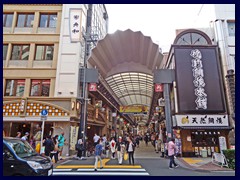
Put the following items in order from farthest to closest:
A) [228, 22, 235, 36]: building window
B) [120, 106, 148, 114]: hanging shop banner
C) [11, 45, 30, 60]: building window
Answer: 1. [120, 106, 148, 114]: hanging shop banner
2. [228, 22, 235, 36]: building window
3. [11, 45, 30, 60]: building window

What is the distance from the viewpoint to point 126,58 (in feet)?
79.3

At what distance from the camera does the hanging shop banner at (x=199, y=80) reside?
15758 millimetres

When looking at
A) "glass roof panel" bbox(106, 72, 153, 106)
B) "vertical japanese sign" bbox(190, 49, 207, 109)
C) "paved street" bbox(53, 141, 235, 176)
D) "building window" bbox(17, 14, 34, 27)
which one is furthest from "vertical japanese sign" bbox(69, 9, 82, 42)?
"paved street" bbox(53, 141, 235, 176)

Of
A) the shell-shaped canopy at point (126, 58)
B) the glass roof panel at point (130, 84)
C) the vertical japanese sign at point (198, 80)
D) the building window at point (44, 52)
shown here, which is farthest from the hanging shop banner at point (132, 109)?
the building window at point (44, 52)

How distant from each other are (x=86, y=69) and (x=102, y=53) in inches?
174

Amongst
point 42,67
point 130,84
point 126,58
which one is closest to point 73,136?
point 42,67

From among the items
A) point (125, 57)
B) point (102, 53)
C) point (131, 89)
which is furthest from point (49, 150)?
point (131, 89)

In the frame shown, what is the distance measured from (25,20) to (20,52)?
339 centimetres

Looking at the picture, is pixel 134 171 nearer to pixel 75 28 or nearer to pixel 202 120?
pixel 202 120

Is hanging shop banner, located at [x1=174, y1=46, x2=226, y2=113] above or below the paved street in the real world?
above

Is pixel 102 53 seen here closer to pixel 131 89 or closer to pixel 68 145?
pixel 68 145

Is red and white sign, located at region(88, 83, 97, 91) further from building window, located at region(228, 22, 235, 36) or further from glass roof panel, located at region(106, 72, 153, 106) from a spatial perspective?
building window, located at region(228, 22, 235, 36)

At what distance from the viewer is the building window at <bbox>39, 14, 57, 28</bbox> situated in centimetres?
1819

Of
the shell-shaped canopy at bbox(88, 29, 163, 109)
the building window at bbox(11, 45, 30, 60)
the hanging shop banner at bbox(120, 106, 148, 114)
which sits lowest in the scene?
the hanging shop banner at bbox(120, 106, 148, 114)
